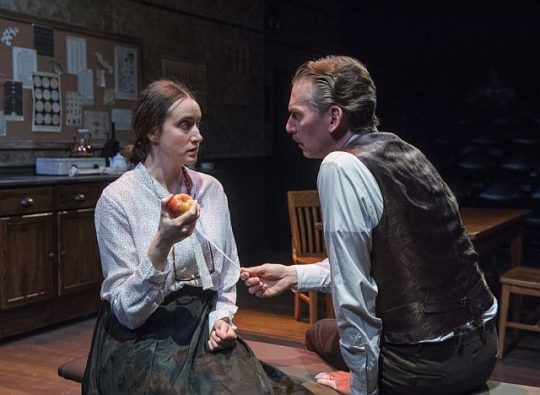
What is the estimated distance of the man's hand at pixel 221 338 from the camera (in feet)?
6.07

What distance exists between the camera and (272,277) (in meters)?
1.94

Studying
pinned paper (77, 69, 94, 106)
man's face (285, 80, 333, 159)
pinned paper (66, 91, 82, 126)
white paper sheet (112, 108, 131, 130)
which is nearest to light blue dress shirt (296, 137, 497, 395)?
man's face (285, 80, 333, 159)

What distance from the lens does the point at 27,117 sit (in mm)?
4703

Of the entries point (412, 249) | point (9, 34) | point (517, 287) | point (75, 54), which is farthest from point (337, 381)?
point (75, 54)

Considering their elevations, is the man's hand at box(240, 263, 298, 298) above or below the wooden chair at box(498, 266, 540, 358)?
above

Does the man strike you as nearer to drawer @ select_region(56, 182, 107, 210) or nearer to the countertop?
the countertop

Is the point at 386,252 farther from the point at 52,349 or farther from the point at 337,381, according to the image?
the point at 52,349

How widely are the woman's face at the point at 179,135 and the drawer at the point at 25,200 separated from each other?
2.20 m

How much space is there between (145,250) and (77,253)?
264 centimetres

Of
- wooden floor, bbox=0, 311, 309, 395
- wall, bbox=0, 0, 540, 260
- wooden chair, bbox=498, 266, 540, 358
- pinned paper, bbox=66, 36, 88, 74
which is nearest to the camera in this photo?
wooden floor, bbox=0, 311, 309, 395

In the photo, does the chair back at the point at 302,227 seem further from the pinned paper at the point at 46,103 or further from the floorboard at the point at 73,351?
the pinned paper at the point at 46,103

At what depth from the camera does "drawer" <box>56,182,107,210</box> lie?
4.25m

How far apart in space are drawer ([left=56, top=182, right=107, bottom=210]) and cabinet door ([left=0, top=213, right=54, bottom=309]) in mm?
138

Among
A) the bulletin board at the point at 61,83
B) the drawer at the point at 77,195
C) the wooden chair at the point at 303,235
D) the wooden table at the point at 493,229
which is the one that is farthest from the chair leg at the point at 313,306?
the bulletin board at the point at 61,83
